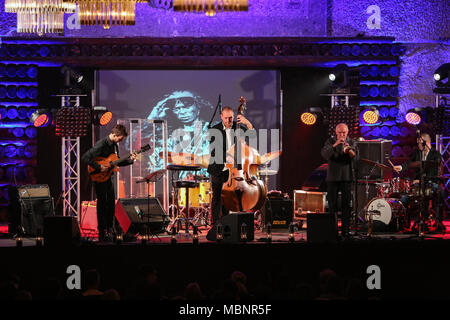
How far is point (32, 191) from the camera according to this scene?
32.1ft

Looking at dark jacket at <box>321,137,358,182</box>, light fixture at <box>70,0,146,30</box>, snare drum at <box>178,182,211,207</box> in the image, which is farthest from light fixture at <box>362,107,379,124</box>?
light fixture at <box>70,0,146,30</box>

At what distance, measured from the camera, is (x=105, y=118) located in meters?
10.9

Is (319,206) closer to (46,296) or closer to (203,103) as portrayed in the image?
(203,103)

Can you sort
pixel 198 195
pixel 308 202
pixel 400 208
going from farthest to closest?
pixel 198 195, pixel 308 202, pixel 400 208

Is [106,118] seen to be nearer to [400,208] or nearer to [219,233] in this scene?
[219,233]

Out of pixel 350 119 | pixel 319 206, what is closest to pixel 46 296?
pixel 319 206

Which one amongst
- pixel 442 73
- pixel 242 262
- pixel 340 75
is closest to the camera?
pixel 242 262

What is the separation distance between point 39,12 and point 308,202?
6.11m

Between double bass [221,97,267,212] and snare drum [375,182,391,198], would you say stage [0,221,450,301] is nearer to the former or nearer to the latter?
double bass [221,97,267,212]

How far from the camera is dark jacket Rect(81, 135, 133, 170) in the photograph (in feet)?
27.0

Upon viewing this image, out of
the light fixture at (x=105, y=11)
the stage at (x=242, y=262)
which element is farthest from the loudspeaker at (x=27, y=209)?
the light fixture at (x=105, y=11)

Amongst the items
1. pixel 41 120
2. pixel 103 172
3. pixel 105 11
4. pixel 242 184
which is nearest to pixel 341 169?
pixel 242 184

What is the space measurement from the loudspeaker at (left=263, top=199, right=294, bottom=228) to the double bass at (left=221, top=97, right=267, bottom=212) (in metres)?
1.69

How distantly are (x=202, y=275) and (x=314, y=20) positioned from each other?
7517mm
